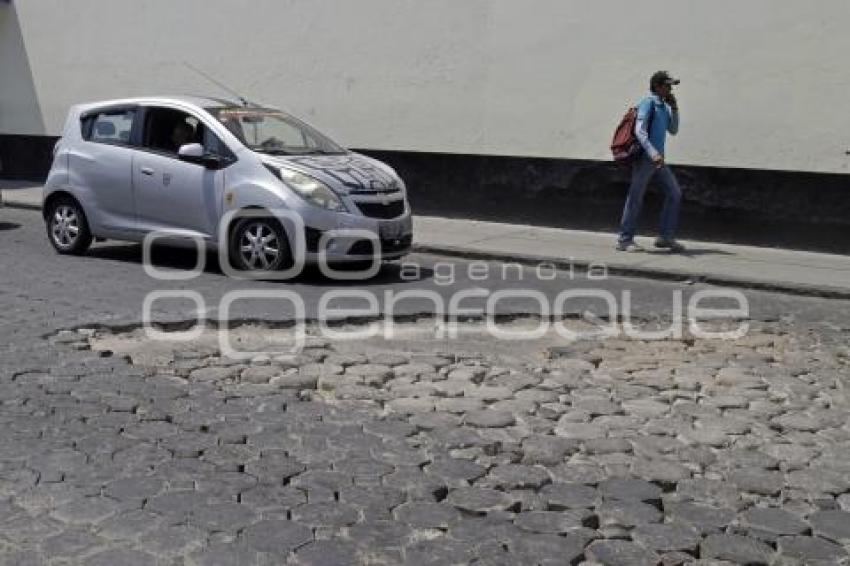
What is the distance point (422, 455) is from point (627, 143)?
7.01m

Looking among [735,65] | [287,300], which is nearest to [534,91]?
[735,65]

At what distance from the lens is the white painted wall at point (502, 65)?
11227mm

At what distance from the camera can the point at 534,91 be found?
1299 cm

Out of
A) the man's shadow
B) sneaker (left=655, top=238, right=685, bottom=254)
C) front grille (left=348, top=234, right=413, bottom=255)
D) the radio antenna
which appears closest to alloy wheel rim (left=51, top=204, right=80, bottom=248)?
front grille (left=348, top=234, right=413, bottom=255)

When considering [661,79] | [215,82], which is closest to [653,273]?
[661,79]

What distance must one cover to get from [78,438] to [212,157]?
4.96 metres

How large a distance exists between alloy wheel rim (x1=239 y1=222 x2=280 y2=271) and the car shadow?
224 millimetres

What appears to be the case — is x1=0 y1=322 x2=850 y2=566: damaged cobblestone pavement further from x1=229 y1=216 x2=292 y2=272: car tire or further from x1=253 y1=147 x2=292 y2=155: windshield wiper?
x1=253 y1=147 x2=292 y2=155: windshield wiper

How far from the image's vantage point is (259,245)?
927 centimetres

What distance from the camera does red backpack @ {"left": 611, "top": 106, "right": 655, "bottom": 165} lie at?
11.0m

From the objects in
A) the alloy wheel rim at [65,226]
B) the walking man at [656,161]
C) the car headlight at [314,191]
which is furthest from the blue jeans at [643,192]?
the alloy wheel rim at [65,226]

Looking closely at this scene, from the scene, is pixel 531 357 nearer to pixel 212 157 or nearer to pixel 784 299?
pixel 784 299

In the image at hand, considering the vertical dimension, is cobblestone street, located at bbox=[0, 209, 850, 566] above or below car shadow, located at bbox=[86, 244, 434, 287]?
below

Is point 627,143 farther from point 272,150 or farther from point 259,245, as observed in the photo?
point 259,245
